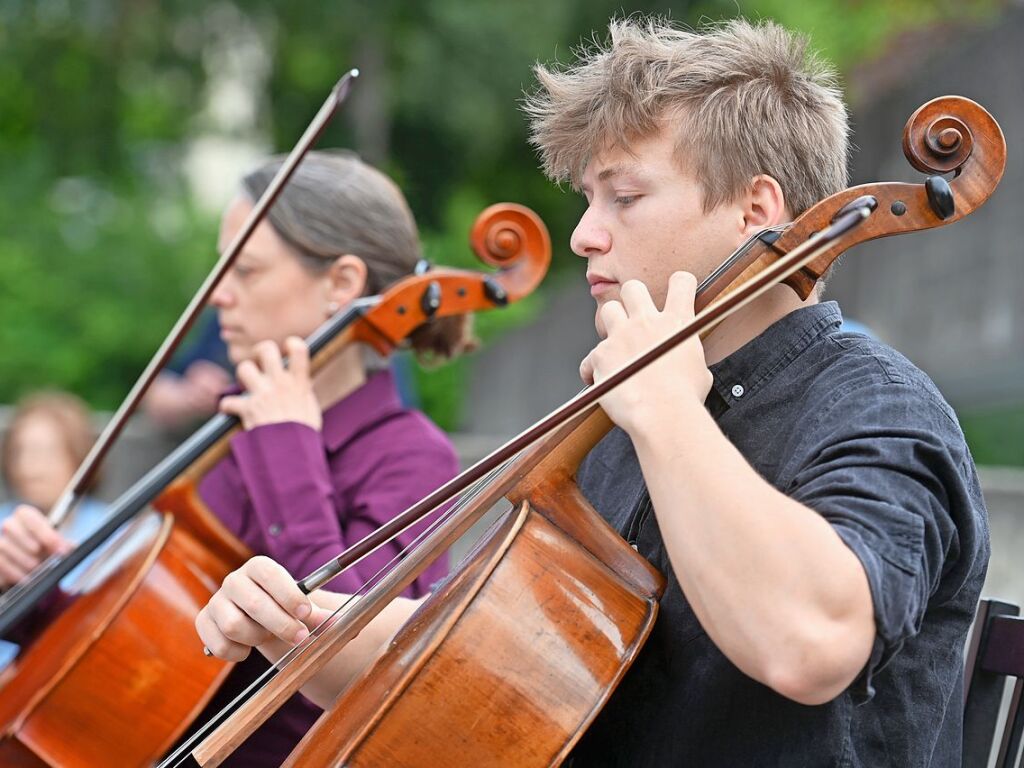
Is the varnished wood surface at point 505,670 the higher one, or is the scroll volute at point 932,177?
the scroll volute at point 932,177

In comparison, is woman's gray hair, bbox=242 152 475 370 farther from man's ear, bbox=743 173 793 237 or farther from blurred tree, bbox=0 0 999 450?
blurred tree, bbox=0 0 999 450

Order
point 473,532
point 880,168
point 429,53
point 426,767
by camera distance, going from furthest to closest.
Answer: point 429,53
point 880,168
point 473,532
point 426,767

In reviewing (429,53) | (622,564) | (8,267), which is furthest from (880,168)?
(622,564)

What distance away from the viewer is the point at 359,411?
2496 mm

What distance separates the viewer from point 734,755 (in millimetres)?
1445

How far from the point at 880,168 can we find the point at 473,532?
3.65 m

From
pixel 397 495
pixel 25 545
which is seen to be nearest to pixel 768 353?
pixel 397 495

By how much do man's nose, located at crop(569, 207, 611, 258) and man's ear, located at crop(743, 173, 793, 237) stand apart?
17 cm

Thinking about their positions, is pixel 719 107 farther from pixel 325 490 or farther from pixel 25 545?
pixel 25 545

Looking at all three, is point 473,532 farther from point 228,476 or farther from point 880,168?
point 880,168

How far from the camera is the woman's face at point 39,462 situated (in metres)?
3.96

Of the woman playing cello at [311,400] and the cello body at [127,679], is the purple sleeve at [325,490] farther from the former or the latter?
the cello body at [127,679]

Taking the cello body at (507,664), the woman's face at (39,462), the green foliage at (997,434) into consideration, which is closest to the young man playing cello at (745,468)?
the cello body at (507,664)

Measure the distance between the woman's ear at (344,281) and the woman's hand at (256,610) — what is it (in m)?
1.07
